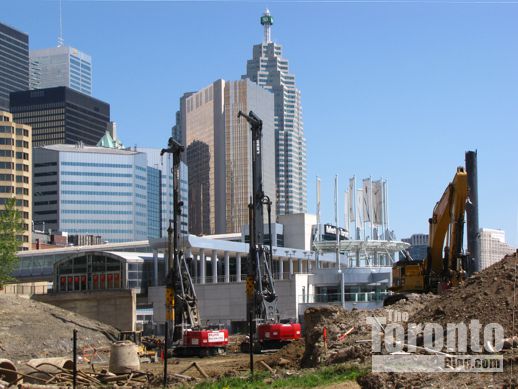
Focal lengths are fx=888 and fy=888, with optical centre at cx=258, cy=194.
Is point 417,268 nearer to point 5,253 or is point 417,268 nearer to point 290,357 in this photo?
point 290,357

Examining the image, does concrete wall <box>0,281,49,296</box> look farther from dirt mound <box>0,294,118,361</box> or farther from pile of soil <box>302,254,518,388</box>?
pile of soil <box>302,254,518,388</box>

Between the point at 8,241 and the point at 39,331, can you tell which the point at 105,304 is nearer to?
the point at 8,241

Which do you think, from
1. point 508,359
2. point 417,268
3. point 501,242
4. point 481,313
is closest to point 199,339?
point 417,268

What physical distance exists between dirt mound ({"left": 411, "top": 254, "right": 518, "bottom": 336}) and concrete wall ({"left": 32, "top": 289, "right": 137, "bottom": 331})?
196 feet

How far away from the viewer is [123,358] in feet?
119

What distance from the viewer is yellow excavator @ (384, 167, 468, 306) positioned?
40.8 metres

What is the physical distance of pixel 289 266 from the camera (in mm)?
111438

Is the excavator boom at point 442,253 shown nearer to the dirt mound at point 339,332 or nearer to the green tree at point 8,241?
the dirt mound at point 339,332

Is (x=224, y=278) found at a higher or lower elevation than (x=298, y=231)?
lower

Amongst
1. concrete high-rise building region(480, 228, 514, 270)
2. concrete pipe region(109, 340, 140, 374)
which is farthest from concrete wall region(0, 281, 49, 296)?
concrete pipe region(109, 340, 140, 374)

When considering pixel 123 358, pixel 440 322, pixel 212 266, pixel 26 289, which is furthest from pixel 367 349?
pixel 26 289

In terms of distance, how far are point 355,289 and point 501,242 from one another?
65.4ft

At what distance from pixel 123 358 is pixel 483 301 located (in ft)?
56.3

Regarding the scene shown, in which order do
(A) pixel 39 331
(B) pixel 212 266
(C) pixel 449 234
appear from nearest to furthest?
(C) pixel 449 234 < (A) pixel 39 331 < (B) pixel 212 266
